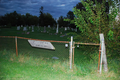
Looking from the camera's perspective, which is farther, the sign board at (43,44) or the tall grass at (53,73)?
the sign board at (43,44)

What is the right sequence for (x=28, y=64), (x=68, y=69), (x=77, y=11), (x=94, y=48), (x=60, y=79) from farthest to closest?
(x=94, y=48)
(x=77, y=11)
(x=28, y=64)
(x=68, y=69)
(x=60, y=79)

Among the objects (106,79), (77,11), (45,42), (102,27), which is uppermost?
(77,11)

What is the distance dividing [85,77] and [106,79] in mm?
812

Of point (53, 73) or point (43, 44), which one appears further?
point (43, 44)

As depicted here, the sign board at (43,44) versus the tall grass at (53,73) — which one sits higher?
the sign board at (43,44)

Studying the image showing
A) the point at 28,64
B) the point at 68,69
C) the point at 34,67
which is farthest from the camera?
the point at 28,64

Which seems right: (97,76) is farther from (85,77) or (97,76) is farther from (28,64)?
(28,64)

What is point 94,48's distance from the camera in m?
8.47

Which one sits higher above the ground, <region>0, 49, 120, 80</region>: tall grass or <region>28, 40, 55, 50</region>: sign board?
<region>28, 40, 55, 50</region>: sign board

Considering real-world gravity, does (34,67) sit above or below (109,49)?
below

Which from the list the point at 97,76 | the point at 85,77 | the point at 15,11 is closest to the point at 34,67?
the point at 85,77

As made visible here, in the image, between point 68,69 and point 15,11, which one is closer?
point 68,69

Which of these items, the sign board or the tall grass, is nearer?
the tall grass

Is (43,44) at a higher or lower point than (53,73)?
higher
